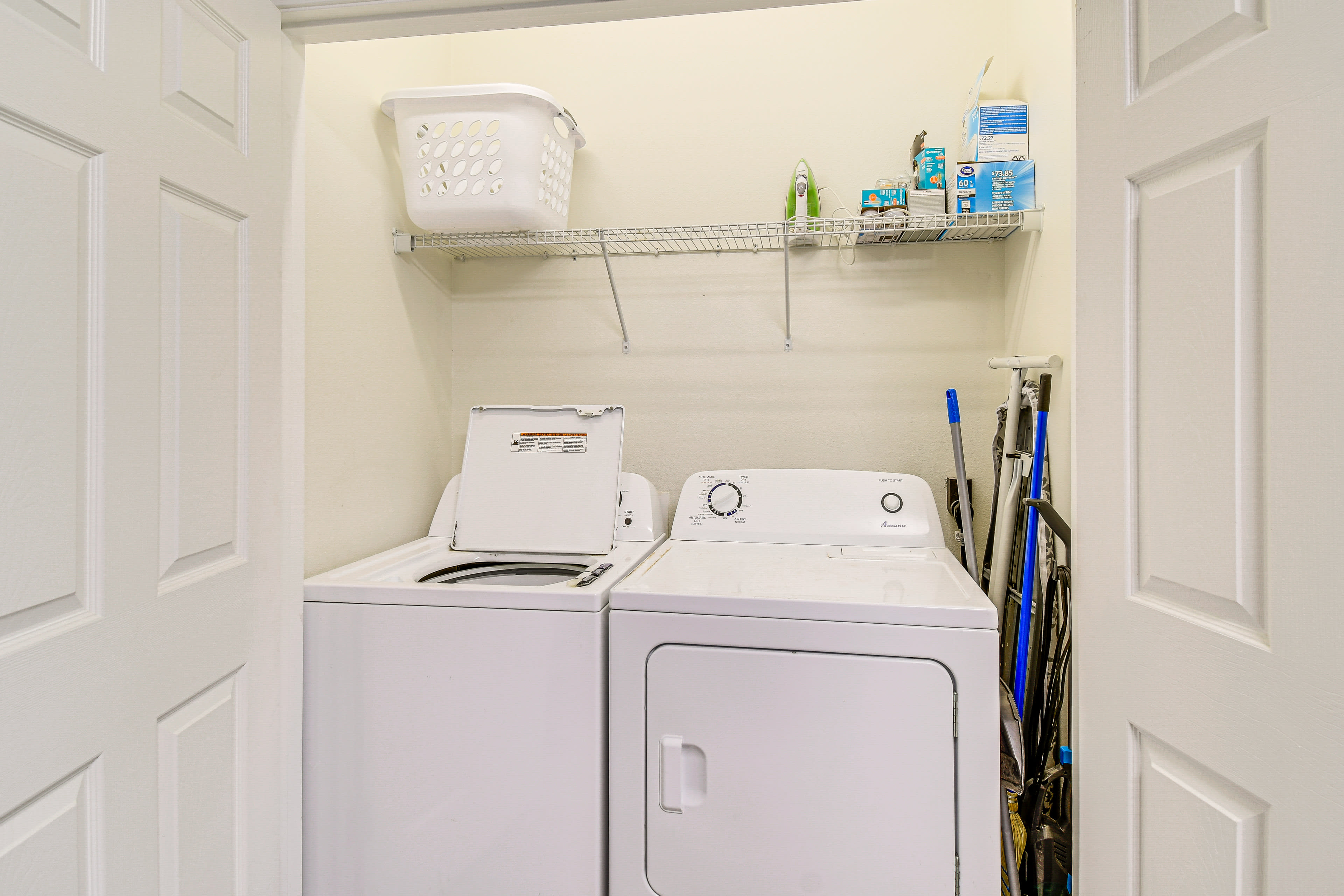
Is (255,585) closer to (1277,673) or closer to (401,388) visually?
(401,388)

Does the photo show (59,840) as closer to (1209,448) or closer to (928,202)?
(1209,448)

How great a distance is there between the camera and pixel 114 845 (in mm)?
883

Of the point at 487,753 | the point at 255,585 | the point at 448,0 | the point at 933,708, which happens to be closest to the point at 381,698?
the point at 487,753

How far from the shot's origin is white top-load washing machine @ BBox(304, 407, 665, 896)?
4.45ft

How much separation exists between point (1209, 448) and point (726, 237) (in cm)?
157

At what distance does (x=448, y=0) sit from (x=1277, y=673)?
159 cm

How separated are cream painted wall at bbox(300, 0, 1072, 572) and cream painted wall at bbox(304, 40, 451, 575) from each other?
0.6 inches

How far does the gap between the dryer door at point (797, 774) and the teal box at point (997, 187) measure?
4.09 feet

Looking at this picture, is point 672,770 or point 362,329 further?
point 362,329

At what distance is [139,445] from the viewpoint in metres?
0.93

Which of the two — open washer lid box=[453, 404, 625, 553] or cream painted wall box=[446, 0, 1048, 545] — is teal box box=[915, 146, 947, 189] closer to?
cream painted wall box=[446, 0, 1048, 545]

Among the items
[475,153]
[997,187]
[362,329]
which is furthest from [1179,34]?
[362,329]

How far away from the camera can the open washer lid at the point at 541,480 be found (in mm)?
1895

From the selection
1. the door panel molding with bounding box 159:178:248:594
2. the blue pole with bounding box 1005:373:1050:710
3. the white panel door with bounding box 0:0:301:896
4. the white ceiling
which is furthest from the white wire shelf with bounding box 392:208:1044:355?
the door panel molding with bounding box 159:178:248:594
